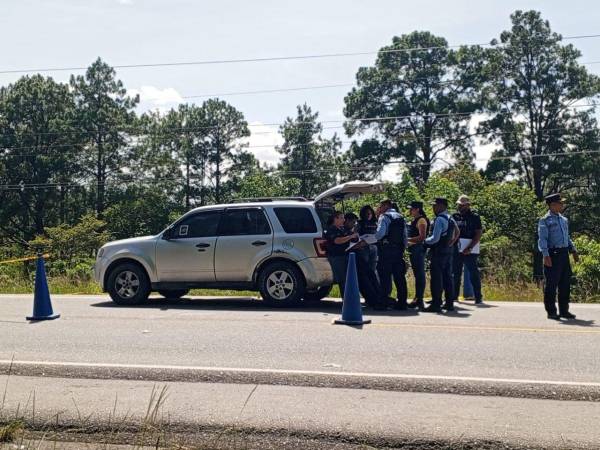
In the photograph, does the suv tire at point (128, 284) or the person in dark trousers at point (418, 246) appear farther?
the suv tire at point (128, 284)

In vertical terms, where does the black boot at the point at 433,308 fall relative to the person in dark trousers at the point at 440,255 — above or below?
below

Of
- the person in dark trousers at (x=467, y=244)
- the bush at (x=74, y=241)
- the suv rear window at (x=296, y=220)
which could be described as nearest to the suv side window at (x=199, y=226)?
the suv rear window at (x=296, y=220)

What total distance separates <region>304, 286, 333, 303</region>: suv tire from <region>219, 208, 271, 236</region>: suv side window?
5.24 ft

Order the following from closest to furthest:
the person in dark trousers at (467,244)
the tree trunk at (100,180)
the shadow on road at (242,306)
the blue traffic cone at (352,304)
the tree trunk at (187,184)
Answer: the blue traffic cone at (352,304)
the shadow on road at (242,306)
the person in dark trousers at (467,244)
the tree trunk at (100,180)
the tree trunk at (187,184)

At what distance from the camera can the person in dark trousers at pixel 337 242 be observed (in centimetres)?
1134

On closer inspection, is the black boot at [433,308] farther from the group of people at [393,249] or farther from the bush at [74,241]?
the bush at [74,241]

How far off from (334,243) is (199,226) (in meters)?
2.42

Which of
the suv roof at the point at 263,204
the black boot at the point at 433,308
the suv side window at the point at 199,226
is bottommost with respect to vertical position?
the black boot at the point at 433,308

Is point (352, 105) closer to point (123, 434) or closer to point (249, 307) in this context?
point (249, 307)

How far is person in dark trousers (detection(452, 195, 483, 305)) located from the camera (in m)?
12.6

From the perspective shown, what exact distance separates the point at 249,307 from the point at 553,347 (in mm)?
5372

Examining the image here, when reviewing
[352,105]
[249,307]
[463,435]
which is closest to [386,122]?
[352,105]

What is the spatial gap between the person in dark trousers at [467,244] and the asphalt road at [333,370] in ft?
→ 5.61

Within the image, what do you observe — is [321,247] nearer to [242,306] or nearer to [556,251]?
[242,306]
